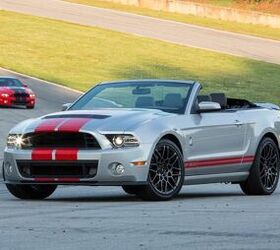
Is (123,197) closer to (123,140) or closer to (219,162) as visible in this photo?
(219,162)

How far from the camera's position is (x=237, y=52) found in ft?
193

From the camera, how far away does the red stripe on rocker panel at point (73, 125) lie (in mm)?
13672

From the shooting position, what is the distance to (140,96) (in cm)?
1503

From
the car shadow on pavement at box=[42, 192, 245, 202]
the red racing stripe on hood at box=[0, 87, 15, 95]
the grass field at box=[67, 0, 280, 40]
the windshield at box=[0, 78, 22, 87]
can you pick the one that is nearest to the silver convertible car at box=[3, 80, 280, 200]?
the car shadow on pavement at box=[42, 192, 245, 202]

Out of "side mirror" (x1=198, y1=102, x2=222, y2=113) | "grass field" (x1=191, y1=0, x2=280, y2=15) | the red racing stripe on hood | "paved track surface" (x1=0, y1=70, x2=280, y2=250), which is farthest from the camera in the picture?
"grass field" (x1=191, y1=0, x2=280, y2=15)

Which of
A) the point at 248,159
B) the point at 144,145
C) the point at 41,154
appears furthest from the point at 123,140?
the point at 248,159

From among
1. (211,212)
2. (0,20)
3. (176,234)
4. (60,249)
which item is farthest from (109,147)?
(0,20)

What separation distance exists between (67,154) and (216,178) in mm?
2288

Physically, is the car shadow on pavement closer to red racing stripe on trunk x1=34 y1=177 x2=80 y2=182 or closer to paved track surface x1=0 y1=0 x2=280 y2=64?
red racing stripe on trunk x1=34 y1=177 x2=80 y2=182

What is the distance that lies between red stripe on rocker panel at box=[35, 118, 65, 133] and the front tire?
115 centimetres

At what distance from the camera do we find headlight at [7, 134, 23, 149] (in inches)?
553

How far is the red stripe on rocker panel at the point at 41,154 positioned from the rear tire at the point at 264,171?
10.0 feet

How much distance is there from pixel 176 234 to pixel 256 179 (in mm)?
5566

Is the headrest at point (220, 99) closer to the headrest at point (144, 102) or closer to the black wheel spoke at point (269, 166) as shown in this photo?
the black wheel spoke at point (269, 166)
